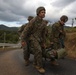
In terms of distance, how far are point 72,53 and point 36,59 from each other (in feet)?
21.2

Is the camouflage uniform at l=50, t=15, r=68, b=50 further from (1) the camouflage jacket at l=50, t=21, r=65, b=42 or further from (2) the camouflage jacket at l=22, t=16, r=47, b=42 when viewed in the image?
(2) the camouflage jacket at l=22, t=16, r=47, b=42

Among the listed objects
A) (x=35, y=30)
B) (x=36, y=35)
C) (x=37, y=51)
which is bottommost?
(x=37, y=51)

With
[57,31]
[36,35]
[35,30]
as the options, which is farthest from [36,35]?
[57,31]

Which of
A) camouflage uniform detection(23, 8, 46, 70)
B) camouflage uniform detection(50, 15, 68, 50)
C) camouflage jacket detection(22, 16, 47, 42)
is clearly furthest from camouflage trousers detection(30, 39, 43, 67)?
camouflage uniform detection(50, 15, 68, 50)

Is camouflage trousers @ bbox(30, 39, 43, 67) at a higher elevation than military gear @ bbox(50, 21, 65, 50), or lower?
lower

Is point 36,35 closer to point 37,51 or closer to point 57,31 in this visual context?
point 37,51

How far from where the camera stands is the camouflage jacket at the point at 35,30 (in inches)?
Answer: 330

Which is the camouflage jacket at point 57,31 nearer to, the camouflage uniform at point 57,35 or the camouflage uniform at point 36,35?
the camouflage uniform at point 57,35

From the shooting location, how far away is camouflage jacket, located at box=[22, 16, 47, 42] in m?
8.39

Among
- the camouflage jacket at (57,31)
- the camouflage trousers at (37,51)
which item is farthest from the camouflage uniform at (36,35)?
the camouflage jacket at (57,31)

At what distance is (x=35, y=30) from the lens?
8.50 m

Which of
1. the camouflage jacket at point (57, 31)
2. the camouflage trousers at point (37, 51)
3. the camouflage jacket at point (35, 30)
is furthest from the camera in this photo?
the camouflage jacket at point (57, 31)

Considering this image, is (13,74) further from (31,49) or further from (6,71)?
(31,49)

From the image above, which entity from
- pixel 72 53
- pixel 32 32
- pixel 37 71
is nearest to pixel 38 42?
pixel 32 32
